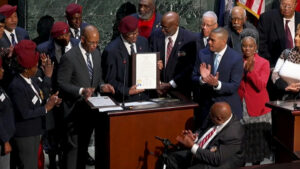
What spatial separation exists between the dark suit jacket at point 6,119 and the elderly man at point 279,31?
12.5 feet

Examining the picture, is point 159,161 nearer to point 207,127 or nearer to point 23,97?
point 207,127

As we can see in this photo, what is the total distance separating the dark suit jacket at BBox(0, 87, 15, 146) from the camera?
16.8 feet

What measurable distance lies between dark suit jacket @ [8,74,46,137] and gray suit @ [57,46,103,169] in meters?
0.48

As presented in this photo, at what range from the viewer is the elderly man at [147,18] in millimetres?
7398

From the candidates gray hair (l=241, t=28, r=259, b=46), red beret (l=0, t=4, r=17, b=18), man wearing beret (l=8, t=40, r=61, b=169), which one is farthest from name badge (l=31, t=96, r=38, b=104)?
gray hair (l=241, t=28, r=259, b=46)

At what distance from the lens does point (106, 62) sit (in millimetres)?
6270

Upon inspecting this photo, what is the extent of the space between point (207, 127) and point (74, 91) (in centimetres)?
143

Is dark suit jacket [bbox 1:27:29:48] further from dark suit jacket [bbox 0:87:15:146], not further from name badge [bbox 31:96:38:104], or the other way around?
dark suit jacket [bbox 0:87:15:146]

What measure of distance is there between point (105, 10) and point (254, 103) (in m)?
2.70

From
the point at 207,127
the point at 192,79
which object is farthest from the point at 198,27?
the point at 207,127

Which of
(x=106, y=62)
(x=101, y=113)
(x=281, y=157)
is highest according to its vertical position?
(x=106, y=62)

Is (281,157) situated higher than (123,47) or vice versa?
(123,47)

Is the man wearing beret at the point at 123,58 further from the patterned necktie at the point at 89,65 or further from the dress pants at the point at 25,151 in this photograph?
the dress pants at the point at 25,151

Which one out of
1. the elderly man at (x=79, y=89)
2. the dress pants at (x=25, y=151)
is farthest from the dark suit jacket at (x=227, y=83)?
the dress pants at (x=25, y=151)
